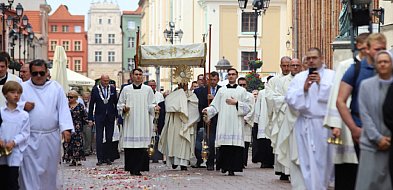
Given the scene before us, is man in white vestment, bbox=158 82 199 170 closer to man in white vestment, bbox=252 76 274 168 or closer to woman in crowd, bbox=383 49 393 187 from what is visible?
man in white vestment, bbox=252 76 274 168

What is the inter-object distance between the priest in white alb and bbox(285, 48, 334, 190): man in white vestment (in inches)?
338

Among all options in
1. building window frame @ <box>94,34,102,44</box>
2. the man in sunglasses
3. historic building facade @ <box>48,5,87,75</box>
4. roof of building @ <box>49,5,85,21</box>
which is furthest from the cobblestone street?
roof of building @ <box>49,5,85,21</box>

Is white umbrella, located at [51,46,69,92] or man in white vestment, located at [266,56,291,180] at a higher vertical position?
white umbrella, located at [51,46,69,92]

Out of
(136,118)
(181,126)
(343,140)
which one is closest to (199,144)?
(181,126)

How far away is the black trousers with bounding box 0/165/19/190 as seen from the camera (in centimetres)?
1127

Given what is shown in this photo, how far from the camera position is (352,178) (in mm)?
10508

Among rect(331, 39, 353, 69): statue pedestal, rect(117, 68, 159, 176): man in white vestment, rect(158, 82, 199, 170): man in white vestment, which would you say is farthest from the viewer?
rect(158, 82, 199, 170): man in white vestment

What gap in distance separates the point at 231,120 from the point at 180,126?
1876 millimetres

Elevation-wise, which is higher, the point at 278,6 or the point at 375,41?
the point at 278,6

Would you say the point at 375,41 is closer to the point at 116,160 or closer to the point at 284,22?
the point at 116,160

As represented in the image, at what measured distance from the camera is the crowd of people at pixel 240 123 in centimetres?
892

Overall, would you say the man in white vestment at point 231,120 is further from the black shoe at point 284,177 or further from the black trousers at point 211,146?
the black shoe at point 284,177

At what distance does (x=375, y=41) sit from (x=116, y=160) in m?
16.1

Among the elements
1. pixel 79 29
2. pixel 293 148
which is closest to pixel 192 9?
pixel 293 148
